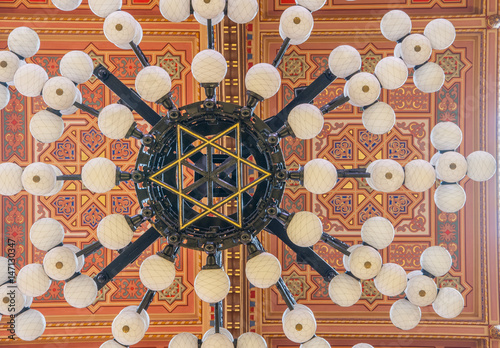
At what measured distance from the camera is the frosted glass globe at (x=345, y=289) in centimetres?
248

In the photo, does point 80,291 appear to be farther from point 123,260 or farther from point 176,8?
point 176,8

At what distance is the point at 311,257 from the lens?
101 inches

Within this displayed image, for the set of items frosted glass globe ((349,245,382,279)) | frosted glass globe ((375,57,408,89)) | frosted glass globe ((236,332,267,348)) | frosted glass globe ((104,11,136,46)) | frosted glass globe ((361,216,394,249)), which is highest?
frosted glass globe ((104,11,136,46))

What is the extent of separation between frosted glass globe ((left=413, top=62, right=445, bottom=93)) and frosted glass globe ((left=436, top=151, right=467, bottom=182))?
0.40 meters

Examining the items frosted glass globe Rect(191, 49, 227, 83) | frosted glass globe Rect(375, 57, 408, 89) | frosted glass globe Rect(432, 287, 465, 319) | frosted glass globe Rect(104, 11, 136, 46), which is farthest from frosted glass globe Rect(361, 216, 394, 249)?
frosted glass globe Rect(104, 11, 136, 46)

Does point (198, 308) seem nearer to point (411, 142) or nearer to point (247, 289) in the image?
point (247, 289)

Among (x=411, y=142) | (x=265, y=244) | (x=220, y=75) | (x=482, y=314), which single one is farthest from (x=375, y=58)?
(x=482, y=314)

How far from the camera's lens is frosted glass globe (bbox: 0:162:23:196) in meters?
2.46

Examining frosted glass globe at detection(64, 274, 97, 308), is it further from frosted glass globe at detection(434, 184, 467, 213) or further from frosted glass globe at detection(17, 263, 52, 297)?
frosted glass globe at detection(434, 184, 467, 213)

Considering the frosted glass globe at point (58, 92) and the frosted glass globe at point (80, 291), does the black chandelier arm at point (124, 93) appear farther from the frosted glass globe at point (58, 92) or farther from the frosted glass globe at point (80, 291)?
the frosted glass globe at point (80, 291)

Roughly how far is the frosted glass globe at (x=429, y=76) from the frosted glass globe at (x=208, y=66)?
1.13 meters

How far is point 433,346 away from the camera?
418 centimetres

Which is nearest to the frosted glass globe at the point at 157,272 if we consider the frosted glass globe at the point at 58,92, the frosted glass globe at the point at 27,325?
the frosted glass globe at the point at 27,325

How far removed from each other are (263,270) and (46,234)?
1183 millimetres
